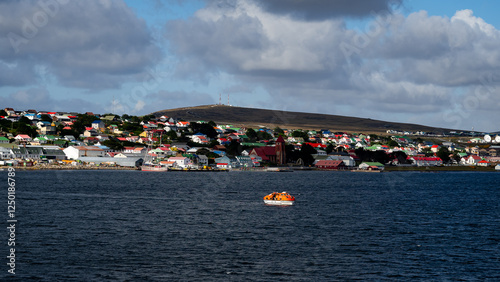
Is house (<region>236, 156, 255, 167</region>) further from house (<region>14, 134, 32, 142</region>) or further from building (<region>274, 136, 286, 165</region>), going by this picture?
house (<region>14, 134, 32, 142</region>)

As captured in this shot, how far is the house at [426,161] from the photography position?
626 ft

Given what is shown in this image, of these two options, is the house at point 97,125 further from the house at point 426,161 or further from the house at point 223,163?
the house at point 426,161

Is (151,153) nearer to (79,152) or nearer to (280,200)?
(79,152)

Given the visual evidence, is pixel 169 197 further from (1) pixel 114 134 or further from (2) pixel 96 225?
(1) pixel 114 134

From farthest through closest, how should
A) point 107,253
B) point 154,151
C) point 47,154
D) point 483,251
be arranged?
point 154,151 < point 47,154 < point 483,251 < point 107,253

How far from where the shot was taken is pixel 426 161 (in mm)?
194000

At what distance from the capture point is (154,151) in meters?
153

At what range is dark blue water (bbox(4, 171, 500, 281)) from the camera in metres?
26.5

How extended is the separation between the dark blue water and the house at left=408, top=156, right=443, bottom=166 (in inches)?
5418

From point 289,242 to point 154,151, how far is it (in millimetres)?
122523

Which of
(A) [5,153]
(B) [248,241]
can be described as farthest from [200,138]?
(B) [248,241]

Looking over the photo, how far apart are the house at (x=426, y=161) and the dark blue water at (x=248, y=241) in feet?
452

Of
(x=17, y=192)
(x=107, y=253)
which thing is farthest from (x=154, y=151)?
(x=107, y=253)

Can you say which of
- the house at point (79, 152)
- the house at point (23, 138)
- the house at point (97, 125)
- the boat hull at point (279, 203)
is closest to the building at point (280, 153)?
the house at point (79, 152)
